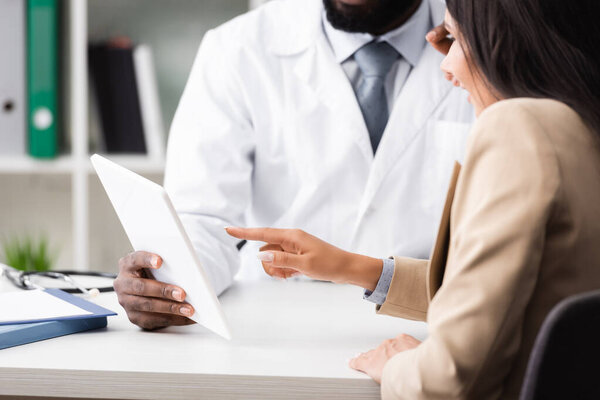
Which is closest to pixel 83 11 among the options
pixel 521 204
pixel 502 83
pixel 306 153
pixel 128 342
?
pixel 306 153

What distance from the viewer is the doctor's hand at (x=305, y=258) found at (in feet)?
3.01

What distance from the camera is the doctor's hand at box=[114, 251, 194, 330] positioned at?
932 millimetres

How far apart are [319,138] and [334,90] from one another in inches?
4.5

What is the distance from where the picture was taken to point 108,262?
7.00 ft

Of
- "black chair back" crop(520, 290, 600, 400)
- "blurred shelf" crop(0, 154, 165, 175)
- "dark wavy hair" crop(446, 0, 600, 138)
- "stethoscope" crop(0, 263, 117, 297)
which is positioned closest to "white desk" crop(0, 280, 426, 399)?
"stethoscope" crop(0, 263, 117, 297)

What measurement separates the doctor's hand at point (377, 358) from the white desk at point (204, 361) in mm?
10

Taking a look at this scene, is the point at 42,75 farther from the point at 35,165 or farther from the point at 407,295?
the point at 407,295

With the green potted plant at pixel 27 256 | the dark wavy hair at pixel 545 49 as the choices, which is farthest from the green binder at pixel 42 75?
the dark wavy hair at pixel 545 49

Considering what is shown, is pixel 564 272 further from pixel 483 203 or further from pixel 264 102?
pixel 264 102

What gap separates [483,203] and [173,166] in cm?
91

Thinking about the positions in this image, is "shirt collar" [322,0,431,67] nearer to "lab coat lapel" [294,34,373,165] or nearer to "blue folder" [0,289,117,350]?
"lab coat lapel" [294,34,373,165]

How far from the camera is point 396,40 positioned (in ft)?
5.17

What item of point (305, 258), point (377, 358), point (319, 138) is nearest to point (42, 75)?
point (319, 138)

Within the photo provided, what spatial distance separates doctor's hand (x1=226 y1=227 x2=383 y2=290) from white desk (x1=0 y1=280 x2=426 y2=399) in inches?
3.3
